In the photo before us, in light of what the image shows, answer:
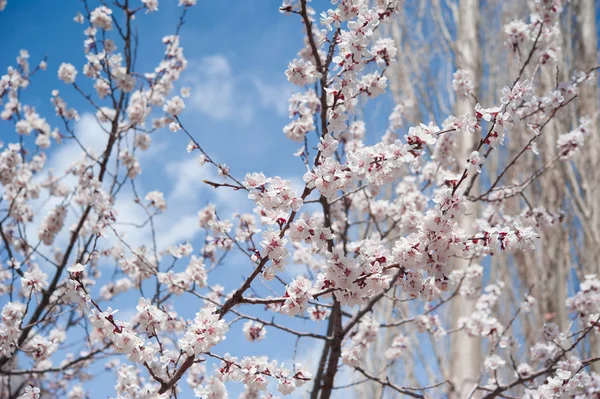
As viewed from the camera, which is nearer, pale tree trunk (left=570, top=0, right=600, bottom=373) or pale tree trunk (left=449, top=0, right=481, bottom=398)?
pale tree trunk (left=449, top=0, right=481, bottom=398)

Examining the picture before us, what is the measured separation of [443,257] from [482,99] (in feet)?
17.4

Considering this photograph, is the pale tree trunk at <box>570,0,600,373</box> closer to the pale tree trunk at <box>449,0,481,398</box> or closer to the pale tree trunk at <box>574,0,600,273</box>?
the pale tree trunk at <box>574,0,600,273</box>

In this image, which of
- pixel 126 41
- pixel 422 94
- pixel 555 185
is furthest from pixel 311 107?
pixel 555 185

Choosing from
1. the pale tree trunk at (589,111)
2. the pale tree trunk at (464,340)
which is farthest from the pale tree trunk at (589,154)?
the pale tree trunk at (464,340)

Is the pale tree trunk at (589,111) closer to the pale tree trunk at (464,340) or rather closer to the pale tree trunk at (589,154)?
the pale tree trunk at (589,154)

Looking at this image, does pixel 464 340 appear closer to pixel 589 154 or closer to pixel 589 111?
pixel 589 154

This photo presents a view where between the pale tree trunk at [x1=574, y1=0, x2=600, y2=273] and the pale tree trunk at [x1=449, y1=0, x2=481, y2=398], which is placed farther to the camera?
the pale tree trunk at [x1=574, y1=0, x2=600, y2=273]

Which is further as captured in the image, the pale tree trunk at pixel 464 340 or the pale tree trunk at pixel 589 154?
the pale tree trunk at pixel 589 154

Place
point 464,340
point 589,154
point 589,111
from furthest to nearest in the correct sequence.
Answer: point 589,111 → point 589,154 → point 464,340

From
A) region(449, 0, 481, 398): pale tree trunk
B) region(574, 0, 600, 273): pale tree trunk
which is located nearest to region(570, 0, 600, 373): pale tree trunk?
region(574, 0, 600, 273): pale tree trunk

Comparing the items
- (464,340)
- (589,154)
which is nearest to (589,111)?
(589,154)

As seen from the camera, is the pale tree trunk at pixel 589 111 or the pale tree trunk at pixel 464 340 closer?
the pale tree trunk at pixel 464 340

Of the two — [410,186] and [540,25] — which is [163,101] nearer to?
[410,186]

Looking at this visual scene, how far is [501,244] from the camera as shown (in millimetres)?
1499
